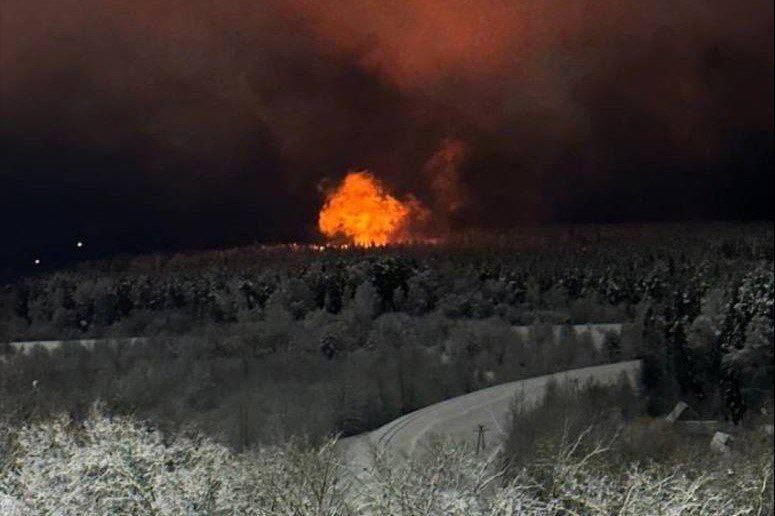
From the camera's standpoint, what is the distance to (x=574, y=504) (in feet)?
40.3

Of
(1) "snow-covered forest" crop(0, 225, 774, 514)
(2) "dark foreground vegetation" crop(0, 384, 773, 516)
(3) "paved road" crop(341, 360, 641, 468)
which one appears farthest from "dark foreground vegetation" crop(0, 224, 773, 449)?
(2) "dark foreground vegetation" crop(0, 384, 773, 516)

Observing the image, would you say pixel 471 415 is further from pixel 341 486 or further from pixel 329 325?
pixel 341 486

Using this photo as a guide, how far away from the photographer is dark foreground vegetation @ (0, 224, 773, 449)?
2211cm

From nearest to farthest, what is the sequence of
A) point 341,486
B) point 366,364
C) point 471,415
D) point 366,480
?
point 366,480
point 341,486
point 471,415
point 366,364

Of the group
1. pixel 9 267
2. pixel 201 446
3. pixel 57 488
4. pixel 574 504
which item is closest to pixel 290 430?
pixel 201 446

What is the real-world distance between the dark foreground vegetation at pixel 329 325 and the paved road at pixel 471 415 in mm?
621

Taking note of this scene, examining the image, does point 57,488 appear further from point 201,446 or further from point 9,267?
point 9,267

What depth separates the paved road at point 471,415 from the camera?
19.3 m

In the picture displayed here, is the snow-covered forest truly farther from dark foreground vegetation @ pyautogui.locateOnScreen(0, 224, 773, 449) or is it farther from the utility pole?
the utility pole

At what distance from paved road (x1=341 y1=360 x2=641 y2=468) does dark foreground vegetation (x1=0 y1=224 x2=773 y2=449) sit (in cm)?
62

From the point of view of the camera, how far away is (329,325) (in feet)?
96.5

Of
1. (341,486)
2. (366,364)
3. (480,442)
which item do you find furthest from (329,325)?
(341,486)

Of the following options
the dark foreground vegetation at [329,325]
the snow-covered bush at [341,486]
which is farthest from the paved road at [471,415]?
the snow-covered bush at [341,486]

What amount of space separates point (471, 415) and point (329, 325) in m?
7.33
